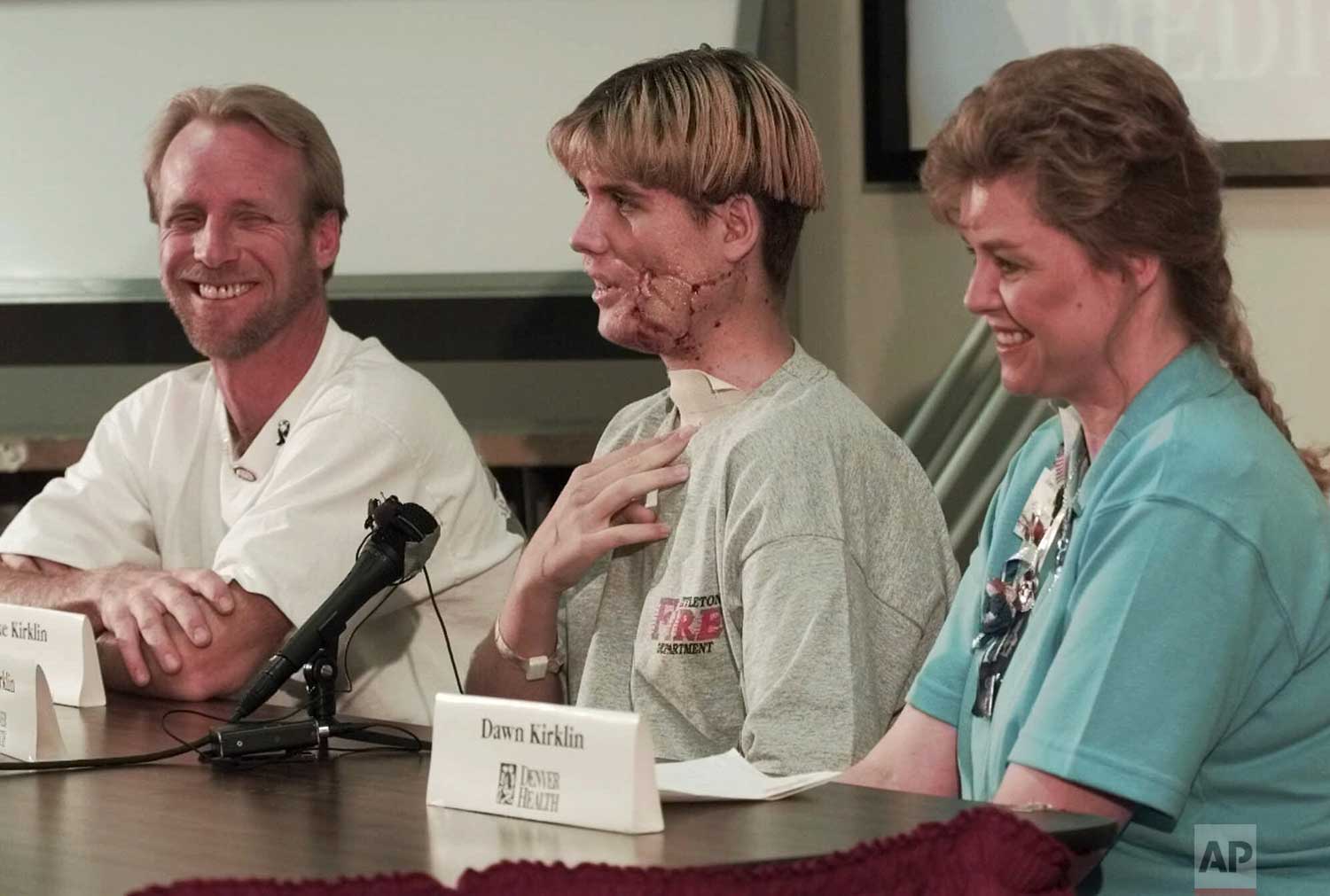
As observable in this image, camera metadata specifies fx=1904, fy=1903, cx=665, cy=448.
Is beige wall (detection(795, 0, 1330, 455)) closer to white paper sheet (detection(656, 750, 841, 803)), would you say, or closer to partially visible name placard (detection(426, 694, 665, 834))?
white paper sheet (detection(656, 750, 841, 803))

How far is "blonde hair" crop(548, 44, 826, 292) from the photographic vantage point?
6.38 feet

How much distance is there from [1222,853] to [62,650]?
117cm

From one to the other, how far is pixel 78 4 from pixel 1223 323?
8.53ft

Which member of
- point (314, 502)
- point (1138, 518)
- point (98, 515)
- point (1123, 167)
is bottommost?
point (98, 515)

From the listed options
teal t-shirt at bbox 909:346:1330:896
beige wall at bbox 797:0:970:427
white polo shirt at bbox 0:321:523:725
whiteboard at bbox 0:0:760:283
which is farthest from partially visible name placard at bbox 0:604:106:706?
beige wall at bbox 797:0:970:427

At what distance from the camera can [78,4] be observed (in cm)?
350

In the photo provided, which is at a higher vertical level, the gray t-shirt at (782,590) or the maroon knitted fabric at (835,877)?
the maroon knitted fabric at (835,877)

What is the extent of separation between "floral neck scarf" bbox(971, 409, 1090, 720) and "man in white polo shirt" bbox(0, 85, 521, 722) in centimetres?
87

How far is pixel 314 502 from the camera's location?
2.26 m

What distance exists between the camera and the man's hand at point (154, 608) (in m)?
2.05

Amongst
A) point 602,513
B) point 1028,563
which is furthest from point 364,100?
point 1028,563

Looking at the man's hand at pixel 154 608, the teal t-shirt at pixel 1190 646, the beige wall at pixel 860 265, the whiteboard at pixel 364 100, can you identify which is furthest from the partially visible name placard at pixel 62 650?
the beige wall at pixel 860 265

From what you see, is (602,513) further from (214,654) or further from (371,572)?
(214,654)

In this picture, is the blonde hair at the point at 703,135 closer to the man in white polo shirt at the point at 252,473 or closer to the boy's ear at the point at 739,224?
the boy's ear at the point at 739,224
